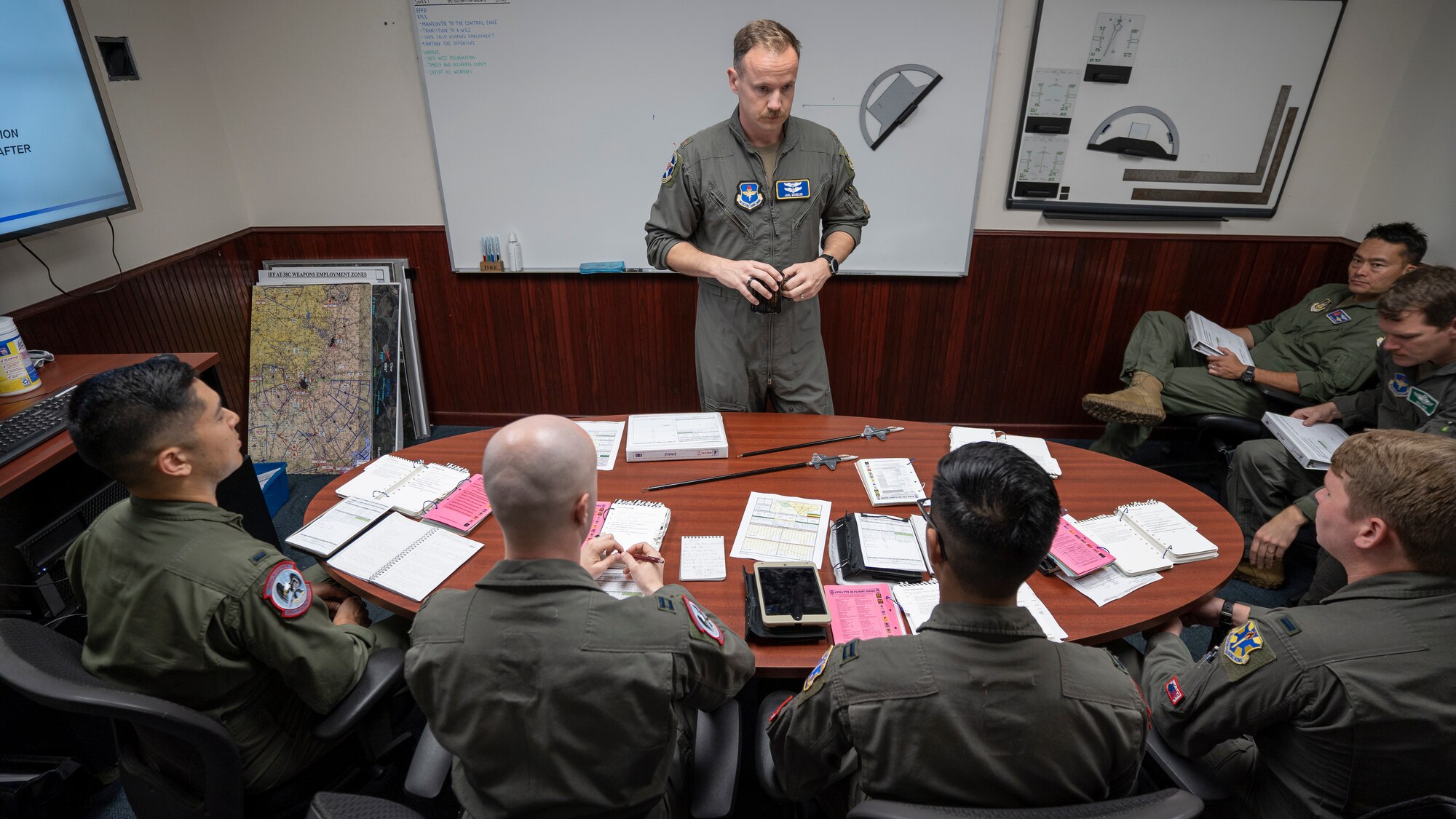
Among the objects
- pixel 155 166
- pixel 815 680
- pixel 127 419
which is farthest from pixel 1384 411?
pixel 155 166

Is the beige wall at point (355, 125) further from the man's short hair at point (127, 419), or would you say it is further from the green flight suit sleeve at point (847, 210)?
the man's short hair at point (127, 419)

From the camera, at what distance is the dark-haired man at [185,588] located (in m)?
1.28

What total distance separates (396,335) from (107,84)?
1.44m

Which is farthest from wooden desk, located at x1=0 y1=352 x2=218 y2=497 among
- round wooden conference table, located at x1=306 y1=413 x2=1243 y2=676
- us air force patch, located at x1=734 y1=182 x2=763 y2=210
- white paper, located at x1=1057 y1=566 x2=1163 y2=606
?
white paper, located at x1=1057 y1=566 x2=1163 y2=606

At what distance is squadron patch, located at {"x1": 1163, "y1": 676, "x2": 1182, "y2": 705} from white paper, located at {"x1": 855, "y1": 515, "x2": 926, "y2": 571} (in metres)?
0.52

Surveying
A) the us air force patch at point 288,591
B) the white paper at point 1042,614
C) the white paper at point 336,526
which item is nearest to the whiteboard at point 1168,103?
the white paper at point 1042,614

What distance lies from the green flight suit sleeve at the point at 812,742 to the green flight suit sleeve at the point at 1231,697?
2.12ft

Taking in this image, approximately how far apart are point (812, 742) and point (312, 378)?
3.31 metres

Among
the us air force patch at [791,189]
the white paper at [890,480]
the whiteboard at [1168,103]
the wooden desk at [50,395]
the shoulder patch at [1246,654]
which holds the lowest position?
the white paper at [890,480]

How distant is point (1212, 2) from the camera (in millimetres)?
3082

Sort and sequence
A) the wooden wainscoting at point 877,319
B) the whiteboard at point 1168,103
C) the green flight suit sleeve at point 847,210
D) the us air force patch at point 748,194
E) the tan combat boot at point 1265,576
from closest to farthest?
the us air force patch at point 748,194 → the green flight suit sleeve at point 847,210 → the tan combat boot at point 1265,576 → the whiteboard at point 1168,103 → the wooden wainscoting at point 877,319

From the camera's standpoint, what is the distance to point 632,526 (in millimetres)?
1809

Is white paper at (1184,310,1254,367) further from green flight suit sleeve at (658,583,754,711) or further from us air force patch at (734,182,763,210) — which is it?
green flight suit sleeve at (658,583,754,711)

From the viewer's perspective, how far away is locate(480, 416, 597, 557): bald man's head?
116 cm
